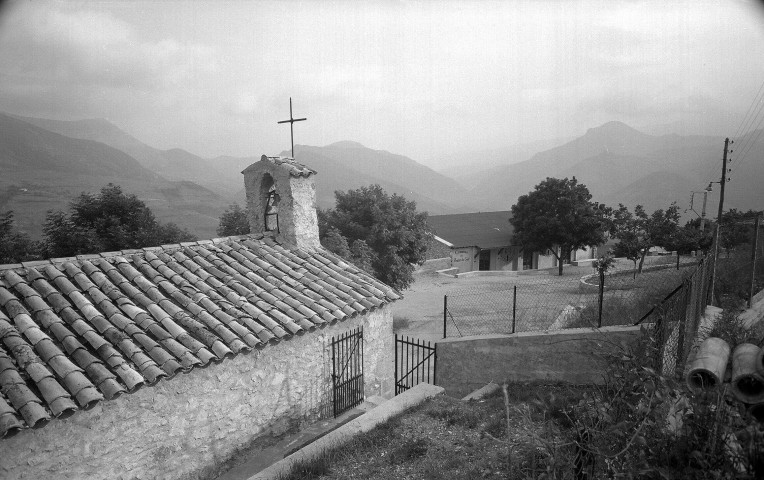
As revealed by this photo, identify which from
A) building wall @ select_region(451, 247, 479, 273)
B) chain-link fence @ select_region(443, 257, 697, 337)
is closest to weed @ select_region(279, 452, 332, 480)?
chain-link fence @ select_region(443, 257, 697, 337)

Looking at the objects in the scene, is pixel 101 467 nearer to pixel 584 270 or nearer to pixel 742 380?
pixel 742 380

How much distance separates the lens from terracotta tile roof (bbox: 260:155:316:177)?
8.65 metres

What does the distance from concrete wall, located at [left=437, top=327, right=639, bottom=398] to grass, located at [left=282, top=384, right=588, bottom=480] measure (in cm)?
152

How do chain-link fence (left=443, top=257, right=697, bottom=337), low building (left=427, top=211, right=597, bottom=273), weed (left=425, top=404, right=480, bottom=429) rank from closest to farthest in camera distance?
weed (left=425, top=404, right=480, bottom=429)
chain-link fence (left=443, top=257, right=697, bottom=337)
low building (left=427, top=211, right=597, bottom=273)

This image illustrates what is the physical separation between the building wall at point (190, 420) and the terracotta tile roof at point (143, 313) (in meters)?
0.34

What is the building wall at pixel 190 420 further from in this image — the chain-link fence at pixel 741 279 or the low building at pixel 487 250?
the low building at pixel 487 250

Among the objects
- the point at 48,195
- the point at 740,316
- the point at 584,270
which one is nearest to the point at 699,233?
the point at 584,270

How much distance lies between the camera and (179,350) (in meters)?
5.37

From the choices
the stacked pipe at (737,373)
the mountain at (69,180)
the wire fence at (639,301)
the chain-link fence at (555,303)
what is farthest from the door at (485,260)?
the stacked pipe at (737,373)

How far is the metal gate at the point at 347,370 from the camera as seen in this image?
Result: 750 centimetres

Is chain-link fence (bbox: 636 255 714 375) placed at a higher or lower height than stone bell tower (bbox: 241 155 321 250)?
lower

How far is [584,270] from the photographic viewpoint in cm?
3622

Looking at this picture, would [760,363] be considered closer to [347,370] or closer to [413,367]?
[347,370]

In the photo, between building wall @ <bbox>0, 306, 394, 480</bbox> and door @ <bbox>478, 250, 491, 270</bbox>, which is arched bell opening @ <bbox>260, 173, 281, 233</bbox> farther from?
door @ <bbox>478, 250, 491, 270</bbox>
